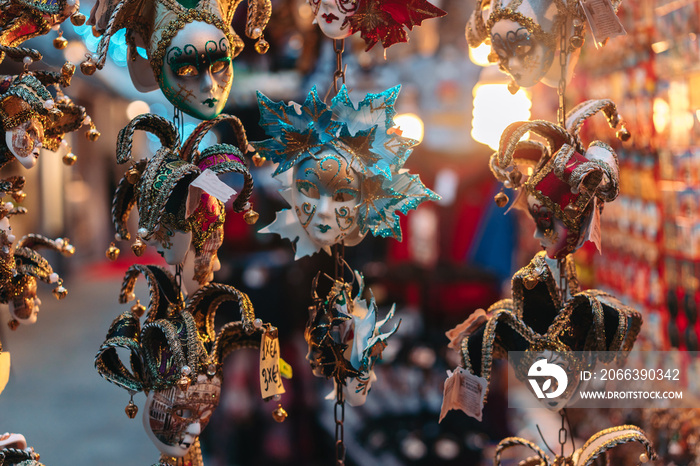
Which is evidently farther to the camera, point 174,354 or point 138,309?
point 138,309

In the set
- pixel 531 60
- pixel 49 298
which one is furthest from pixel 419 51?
pixel 49 298

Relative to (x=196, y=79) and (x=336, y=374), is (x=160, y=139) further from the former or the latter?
(x=336, y=374)

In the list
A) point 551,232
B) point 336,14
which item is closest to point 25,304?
point 336,14

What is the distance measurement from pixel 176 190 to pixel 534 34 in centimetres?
79

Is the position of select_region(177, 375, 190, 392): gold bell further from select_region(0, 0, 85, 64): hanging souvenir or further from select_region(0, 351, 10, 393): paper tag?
select_region(0, 0, 85, 64): hanging souvenir

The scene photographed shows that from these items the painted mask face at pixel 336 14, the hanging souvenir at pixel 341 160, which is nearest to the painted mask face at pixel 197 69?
the hanging souvenir at pixel 341 160

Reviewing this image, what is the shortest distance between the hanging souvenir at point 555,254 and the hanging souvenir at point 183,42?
0.57 m

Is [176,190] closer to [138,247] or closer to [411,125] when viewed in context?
[138,247]

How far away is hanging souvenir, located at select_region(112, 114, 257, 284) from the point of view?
1.20 meters

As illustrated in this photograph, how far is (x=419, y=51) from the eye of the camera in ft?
15.0

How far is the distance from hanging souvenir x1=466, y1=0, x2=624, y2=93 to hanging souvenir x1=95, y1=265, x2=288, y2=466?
29.7 inches

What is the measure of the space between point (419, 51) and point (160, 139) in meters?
3.53

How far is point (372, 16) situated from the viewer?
1396mm

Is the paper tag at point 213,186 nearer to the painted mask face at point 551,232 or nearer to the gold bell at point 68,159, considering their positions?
the gold bell at point 68,159
